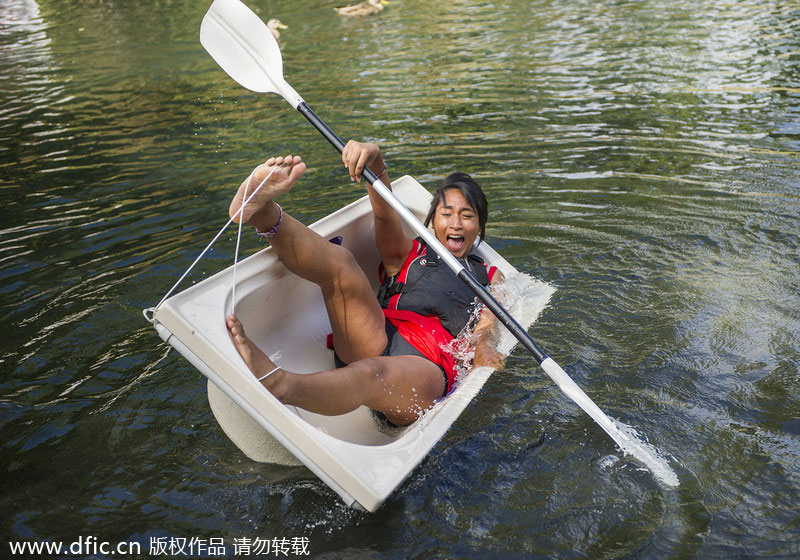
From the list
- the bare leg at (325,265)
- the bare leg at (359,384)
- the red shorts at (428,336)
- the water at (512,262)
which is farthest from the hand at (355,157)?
the water at (512,262)

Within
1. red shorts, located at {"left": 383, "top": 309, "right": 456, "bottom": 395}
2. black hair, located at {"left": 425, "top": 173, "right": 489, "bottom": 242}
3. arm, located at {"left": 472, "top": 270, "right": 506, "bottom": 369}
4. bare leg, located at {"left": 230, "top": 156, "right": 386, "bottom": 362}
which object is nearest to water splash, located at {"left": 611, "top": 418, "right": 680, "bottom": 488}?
arm, located at {"left": 472, "top": 270, "right": 506, "bottom": 369}

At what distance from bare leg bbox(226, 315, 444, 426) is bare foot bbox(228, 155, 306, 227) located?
1.32ft

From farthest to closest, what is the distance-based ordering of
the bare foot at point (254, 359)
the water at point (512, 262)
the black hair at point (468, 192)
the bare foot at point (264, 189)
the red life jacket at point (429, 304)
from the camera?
the black hair at point (468, 192)
the red life jacket at point (429, 304)
the bare foot at point (264, 189)
the water at point (512, 262)
the bare foot at point (254, 359)

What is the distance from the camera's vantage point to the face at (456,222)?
341 centimetres

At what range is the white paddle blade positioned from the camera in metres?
3.40

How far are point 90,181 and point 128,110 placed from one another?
97.4 inches

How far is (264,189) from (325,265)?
16.4 inches

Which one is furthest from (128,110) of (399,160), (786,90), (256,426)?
(786,90)

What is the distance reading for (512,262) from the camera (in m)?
4.45

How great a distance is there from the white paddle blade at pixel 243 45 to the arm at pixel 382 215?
0.59 m

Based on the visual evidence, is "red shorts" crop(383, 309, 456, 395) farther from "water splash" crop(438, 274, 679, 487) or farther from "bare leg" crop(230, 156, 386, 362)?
"bare leg" crop(230, 156, 386, 362)

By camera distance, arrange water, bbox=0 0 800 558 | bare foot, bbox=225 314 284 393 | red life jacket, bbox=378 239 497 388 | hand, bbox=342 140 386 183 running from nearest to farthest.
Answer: bare foot, bbox=225 314 284 393, water, bbox=0 0 800 558, hand, bbox=342 140 386 183, red life jacket, bbox=378 239 497 388

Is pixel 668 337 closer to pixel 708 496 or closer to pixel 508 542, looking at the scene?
pixel 708 496

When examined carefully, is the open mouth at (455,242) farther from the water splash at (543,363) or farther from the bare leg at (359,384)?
the bare leg at (359,384)
